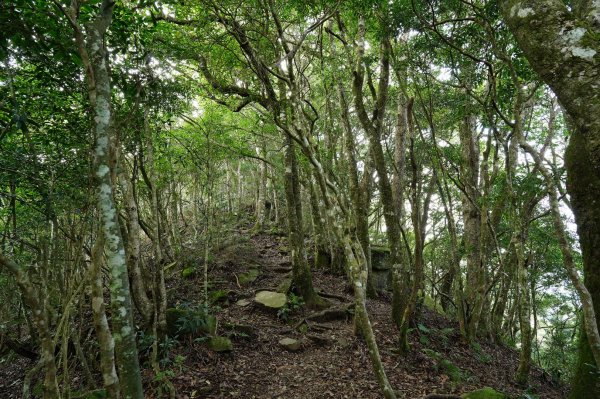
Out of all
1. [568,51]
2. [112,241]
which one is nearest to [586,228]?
[568,51]

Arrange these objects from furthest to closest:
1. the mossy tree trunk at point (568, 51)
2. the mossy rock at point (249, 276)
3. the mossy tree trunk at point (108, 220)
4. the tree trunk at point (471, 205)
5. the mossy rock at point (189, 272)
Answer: the mossy rock at point (249, 276), the mossy rock at point (189, 272), the tree trunk at point (471, 205), the mossy tree trunk at point (108, 220), the mossy tree trunk at point (568, 51)

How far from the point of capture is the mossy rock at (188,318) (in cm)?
712

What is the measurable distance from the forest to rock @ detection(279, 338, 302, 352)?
0.04m

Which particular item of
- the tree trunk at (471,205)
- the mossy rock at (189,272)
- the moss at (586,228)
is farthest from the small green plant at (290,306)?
the moss at (586,228)

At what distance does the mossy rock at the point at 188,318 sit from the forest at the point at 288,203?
Answer: 4cm

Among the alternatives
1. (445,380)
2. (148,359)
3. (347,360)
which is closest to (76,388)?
(148,359)

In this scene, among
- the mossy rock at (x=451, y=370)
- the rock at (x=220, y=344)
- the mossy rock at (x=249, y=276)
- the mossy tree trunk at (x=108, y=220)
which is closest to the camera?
the mossy tree trunk at (x=108, y=220)

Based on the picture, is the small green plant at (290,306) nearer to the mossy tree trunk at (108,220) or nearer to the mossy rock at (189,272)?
the mossy rock at (189,272)

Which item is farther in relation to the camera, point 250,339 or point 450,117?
point 450,117

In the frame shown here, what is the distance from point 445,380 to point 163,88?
305 inches

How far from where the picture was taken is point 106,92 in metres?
3.61

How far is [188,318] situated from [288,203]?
4.00 m

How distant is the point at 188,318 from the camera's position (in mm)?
7207

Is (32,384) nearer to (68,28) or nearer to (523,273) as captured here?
(68,28)
